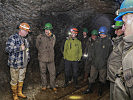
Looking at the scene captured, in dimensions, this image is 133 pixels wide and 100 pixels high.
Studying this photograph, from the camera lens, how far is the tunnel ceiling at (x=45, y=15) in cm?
447

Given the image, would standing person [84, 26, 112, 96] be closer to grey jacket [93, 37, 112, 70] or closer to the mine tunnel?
grey jacket [93, 37, 112, 70]

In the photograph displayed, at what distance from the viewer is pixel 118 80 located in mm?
1336

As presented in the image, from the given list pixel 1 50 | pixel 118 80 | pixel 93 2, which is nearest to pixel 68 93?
pixel 1 50

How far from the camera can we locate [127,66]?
1.15 m

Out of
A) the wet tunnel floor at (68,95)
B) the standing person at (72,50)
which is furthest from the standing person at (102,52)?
the standing person at (72,50)

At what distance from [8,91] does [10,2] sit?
3.46 metres

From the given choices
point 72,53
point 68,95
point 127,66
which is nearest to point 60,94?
point 68,95

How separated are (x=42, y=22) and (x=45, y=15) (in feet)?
1.25

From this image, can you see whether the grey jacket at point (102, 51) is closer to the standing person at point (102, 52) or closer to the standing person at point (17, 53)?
the standing person at point (102, 52)

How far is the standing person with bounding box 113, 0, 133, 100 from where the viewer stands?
3.71 feet

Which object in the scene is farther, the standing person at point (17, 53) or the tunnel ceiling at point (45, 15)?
the tunnel ceiling at point (45, 15)

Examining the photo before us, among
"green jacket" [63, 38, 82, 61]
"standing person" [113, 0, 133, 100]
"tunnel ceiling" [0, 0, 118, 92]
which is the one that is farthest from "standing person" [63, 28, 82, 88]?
"standing person" [113, 0, 133, 100]

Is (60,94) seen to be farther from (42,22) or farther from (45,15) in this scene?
(45,15)

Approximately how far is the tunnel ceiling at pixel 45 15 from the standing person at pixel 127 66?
4.29m
